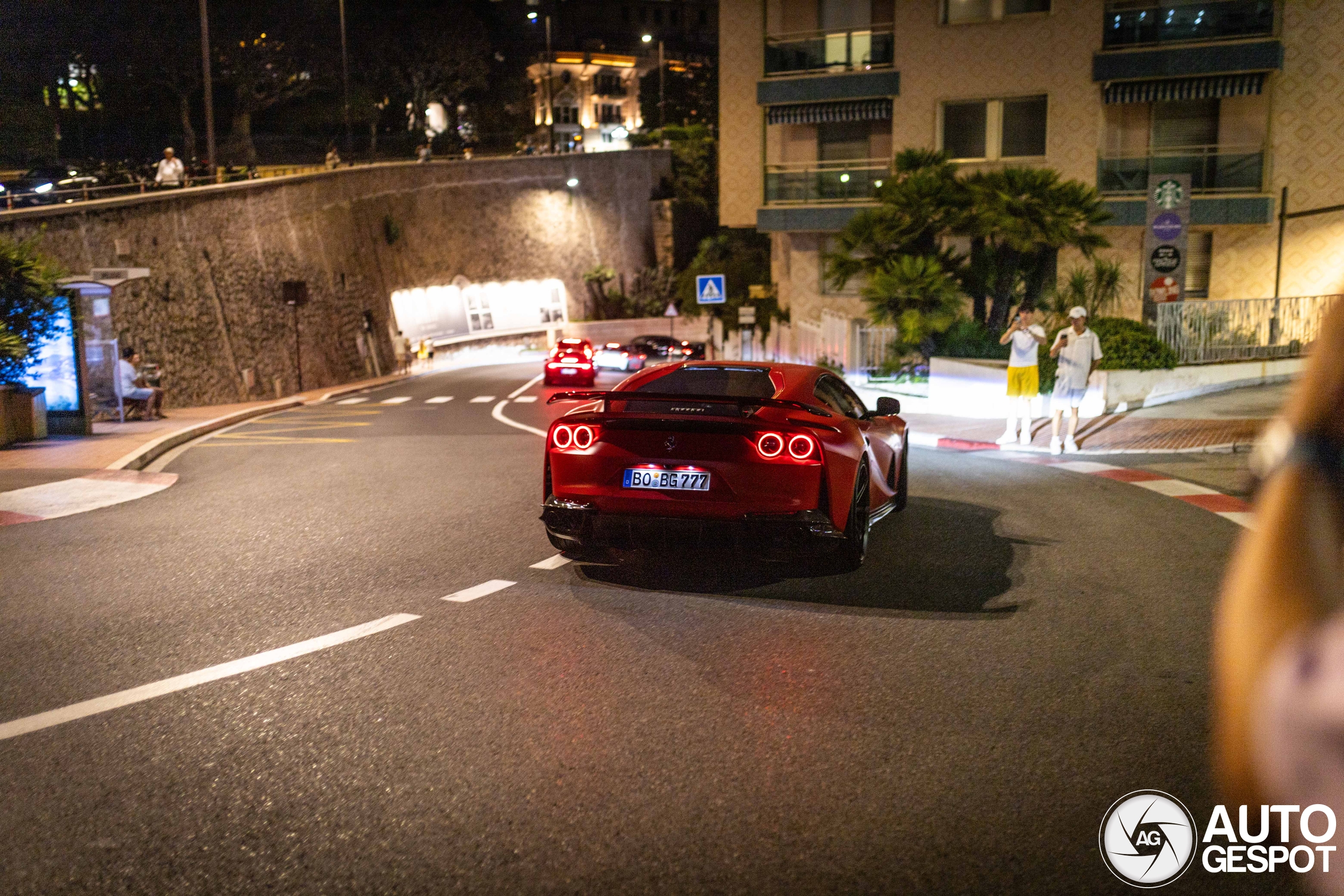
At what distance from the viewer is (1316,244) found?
2706 centimetres

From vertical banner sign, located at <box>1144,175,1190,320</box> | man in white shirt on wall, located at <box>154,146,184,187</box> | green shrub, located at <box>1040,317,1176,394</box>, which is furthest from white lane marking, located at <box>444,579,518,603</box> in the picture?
man in white shirt on wall, located at <box>154,146,184,187</box>

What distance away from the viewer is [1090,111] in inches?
1129

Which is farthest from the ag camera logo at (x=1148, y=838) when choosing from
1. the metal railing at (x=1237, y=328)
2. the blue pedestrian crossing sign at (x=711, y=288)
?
the blue pedestrian crossing sign at (x=711, y=288)

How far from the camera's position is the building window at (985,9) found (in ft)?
96.2

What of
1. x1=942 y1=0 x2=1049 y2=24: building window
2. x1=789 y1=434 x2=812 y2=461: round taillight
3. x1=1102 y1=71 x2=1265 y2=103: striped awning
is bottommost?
x1=789 y1=434 x2=812 y2=461: round taillight

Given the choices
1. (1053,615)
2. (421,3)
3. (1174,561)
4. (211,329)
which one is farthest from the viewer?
(421,3)

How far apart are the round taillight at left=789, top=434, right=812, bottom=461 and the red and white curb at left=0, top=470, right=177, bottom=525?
23.6 feet

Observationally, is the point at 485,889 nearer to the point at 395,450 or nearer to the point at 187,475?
the point at 187,475

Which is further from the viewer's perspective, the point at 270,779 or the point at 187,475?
the point at 187,475

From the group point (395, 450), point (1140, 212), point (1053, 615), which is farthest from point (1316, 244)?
point (1053, 615)

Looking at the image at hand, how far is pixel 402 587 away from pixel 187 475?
24.7 feet

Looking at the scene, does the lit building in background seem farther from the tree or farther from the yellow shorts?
the yellow shorts

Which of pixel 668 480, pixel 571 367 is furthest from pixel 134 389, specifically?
pixel 668 480

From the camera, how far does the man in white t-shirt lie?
14.8 metres
